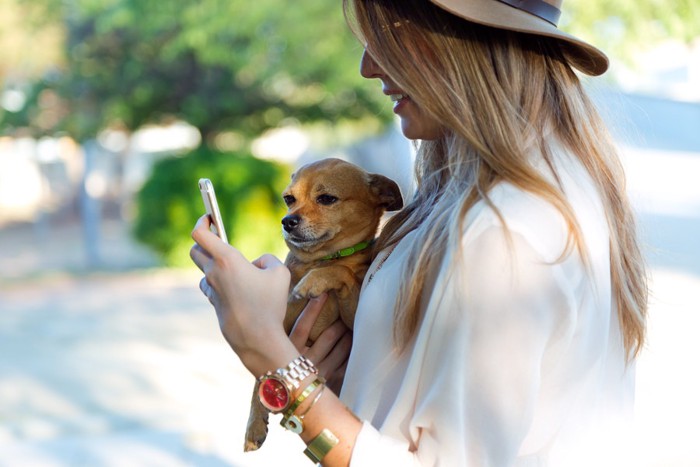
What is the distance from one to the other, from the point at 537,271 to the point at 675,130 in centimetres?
706

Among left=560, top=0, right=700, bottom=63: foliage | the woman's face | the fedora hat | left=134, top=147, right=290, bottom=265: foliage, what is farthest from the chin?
left=134, top=147, right=290, bottom=265: foliage

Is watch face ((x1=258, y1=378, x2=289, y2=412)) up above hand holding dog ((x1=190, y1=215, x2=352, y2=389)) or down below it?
below

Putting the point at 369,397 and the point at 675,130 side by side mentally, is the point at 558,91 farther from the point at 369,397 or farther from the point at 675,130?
the point at 675,130

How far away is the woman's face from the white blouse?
0.25m

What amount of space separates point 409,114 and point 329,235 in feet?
1.90

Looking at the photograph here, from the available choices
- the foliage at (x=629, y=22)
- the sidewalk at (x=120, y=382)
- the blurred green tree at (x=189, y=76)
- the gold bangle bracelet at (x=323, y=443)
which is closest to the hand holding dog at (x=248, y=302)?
the gold bangle bracelet at (x=323, y=443)

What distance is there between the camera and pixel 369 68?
4.89 feet

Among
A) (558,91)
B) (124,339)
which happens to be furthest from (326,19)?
(558,91)

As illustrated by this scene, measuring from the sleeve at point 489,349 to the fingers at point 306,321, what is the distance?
18.3 inches

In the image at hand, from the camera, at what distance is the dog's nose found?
6.44 feet

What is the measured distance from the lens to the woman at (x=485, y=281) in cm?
117

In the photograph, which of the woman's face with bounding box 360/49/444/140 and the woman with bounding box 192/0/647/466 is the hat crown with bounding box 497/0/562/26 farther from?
the woman's face with bounding box 360/49/444/140

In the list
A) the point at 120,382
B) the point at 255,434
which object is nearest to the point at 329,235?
the point at 255,434

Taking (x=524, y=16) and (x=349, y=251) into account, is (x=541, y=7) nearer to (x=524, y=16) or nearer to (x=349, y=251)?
(x=524, y=16)
